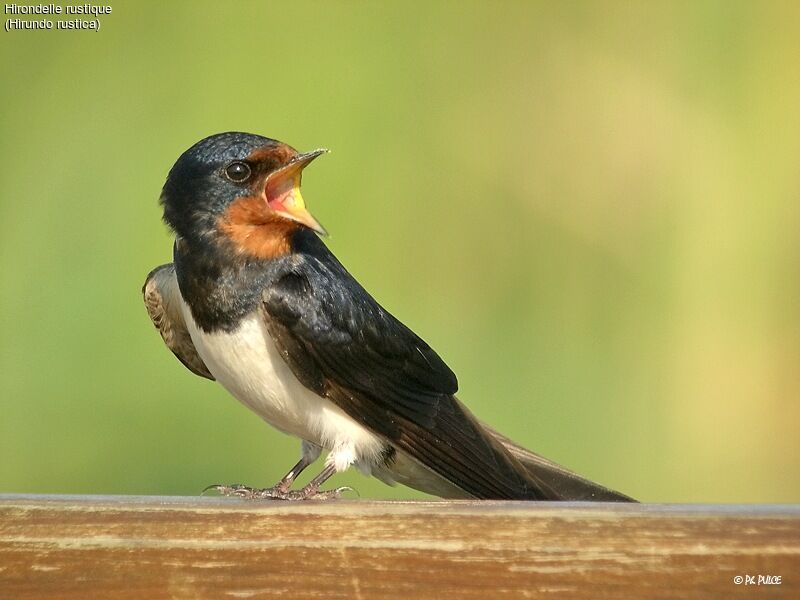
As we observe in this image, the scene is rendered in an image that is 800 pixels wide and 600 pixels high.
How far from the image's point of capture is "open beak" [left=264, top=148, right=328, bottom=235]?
7.79 feet

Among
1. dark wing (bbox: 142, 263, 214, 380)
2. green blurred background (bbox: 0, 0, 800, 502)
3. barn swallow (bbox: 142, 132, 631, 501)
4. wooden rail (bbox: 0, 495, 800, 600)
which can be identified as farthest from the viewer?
green blurred background (bbox: 0, 0, 800, 502)

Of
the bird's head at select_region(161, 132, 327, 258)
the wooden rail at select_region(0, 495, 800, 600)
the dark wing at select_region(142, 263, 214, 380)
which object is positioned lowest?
the wooden rail at select_region(0, 495, 800, 600)

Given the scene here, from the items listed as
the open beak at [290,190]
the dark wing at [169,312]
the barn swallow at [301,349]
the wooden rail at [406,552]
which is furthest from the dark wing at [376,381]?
the wooden rail at [406,552]

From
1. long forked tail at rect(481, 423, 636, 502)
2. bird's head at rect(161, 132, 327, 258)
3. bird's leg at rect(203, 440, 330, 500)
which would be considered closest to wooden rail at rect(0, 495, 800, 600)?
bird's leg at rect(203, 440, 330, 500)

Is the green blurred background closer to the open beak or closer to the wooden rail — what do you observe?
the open beak

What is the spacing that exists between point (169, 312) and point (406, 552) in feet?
4.00

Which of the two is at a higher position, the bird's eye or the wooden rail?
the bird's eye

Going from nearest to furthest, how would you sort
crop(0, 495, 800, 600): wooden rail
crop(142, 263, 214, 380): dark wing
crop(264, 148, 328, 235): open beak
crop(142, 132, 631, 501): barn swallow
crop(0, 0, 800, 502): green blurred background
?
crop(0, 495, 800, 600): wooden rail → crop(264, 148, 328, 235): open beak → crop(142, 132, 631, 501): barn swallow → crop(142, 263, 214, 380): dark wing → crop(0, 0, 800, 502): green blurred background

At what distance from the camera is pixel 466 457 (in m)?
2.51

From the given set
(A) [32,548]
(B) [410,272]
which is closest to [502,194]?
(B) [410,272]

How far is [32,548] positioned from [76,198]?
6.04ft

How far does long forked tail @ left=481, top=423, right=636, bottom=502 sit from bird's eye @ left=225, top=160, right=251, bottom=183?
0.64 m

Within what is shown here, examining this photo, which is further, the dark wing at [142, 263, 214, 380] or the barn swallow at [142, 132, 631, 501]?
the dark wing at [142, 263, 214, 380]

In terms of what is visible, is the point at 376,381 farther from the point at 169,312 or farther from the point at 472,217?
the point at 472,217
